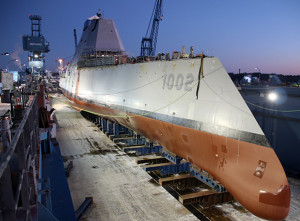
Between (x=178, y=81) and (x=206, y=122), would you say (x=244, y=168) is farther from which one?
(x=178, y=81)

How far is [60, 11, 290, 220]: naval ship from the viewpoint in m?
5.54

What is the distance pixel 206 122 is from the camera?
22.2 feet

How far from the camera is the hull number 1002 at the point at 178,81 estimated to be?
743cm

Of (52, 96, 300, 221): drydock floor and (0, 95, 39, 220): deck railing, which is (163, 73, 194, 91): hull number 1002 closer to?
(52, 96, 300, 221): drydock floor

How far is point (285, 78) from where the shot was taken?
3322cm

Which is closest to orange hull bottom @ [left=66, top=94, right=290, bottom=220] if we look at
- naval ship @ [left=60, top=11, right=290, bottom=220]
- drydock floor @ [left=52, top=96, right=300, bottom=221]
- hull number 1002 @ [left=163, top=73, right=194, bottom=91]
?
naval ship @ [left=60, top=11, right=290, bottom=220]

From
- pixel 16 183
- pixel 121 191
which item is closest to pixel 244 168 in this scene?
pixel 121 191

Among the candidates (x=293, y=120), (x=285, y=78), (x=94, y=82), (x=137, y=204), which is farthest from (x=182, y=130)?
(x=285, y=78)

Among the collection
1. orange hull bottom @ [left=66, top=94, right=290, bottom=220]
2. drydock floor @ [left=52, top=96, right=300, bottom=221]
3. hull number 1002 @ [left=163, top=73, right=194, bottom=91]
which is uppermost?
hull number 1002 @ [left=163, top=73, right=194, bottom=91]

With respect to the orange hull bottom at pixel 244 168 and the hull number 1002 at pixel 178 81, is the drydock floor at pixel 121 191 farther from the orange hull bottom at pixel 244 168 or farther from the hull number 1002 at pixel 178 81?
the hull number 1002 at pixel 178 81

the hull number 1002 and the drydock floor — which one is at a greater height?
the hull number 1002

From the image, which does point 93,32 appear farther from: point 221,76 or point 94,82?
point 221,76

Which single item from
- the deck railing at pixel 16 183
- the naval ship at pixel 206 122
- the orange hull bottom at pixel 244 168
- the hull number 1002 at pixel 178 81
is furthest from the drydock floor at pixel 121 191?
the deck railing at pixel 16 183

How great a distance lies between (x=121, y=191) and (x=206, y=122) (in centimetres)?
381
